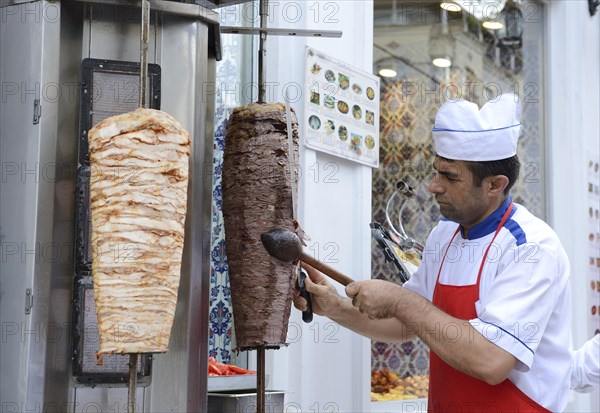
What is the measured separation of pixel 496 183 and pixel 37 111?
175cm

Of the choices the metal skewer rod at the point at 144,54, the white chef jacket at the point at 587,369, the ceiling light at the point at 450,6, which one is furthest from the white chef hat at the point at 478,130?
→ the ceiling light at the point at 450,6

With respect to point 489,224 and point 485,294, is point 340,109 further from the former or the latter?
point 485,294

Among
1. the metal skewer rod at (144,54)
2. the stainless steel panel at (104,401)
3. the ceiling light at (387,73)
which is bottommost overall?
the stainless steel panel at (104,401)

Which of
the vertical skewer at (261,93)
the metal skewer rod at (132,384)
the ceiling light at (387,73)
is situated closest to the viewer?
the metal skewer rod at (132,384)

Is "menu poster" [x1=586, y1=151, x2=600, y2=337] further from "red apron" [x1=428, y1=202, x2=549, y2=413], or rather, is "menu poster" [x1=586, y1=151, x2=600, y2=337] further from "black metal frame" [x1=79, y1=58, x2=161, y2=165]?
"black metal frame" [x1=79, y1=58, x2=161, y2=165]

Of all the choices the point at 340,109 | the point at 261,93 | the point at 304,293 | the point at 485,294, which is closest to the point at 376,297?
the point at 304,293

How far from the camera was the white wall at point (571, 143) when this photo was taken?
7.94m

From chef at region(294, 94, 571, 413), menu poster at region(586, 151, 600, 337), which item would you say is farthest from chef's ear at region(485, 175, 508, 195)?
menu poster at region(586, 151, 600, 337)

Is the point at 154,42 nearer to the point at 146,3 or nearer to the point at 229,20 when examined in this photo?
the point at 146,3

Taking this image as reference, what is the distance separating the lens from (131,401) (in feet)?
9.21

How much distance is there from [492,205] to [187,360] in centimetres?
135

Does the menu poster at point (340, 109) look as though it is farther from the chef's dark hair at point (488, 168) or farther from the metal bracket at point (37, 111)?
the metal bracket at point (37, 111)

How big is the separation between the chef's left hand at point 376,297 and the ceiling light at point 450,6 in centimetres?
488

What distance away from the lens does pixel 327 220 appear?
5.45 metres
